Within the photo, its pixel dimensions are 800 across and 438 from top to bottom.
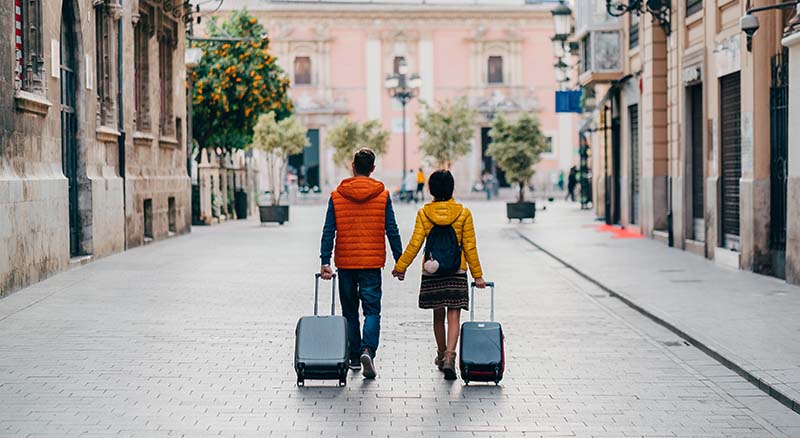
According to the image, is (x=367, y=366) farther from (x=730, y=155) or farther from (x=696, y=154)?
(x=696, y=154)

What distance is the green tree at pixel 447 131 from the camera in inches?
2415

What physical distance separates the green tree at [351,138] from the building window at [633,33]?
3190cm

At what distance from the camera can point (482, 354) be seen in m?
9.07

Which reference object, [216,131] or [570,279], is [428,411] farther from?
[216,131]

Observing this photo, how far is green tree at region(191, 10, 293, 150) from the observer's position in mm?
37469

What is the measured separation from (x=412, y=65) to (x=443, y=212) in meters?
57.8

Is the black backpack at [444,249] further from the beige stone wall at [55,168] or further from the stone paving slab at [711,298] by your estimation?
the beige stone wall at [55,168]

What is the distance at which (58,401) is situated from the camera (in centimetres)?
847

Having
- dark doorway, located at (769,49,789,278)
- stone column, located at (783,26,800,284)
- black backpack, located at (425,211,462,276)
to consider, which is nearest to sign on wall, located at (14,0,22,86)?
black backpack, located at (425,211,462,276)

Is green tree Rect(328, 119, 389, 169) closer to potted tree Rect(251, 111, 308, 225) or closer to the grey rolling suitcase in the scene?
potted tree Rect(251, 111, 308, 225)

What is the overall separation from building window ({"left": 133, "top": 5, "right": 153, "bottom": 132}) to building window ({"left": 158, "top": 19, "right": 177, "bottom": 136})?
2.18 meters

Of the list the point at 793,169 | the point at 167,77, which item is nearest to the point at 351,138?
the point at 167,77

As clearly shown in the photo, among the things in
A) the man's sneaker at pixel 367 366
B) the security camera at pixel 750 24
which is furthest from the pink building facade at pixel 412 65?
the man's sneaker at pixel 367 366

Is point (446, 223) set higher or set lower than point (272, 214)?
higher
